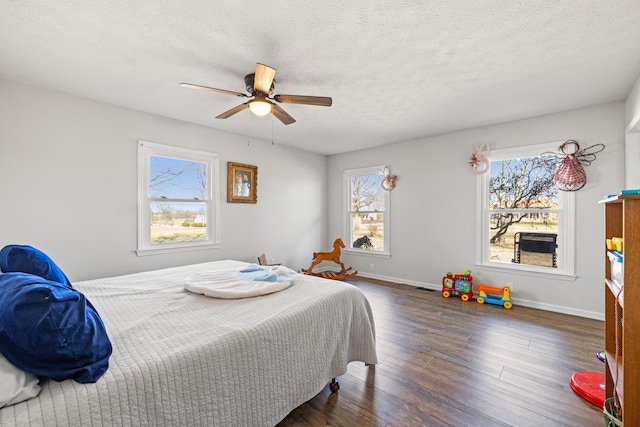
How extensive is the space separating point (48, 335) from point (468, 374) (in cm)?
253

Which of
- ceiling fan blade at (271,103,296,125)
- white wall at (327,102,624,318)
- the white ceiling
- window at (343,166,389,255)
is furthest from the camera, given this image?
window at (343,166,389,255)

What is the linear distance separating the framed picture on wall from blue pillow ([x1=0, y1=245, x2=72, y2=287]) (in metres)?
2.65

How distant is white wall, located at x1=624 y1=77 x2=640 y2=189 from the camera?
8.50 ft

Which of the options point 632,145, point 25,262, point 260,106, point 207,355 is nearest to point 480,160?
point 632,145

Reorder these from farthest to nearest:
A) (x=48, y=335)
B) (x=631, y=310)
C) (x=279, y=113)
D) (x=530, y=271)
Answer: (x=530, y=271)
(x=279, y=113)
(x=631, y=310)
(x=48, y=335)

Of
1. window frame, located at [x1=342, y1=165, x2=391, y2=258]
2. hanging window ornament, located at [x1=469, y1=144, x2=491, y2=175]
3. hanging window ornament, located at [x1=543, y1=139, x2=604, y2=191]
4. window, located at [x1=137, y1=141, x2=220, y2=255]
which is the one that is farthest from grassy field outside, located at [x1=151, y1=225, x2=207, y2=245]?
hanging window ornament, located at [x1=543, y1=139, x2=604, y2=191]

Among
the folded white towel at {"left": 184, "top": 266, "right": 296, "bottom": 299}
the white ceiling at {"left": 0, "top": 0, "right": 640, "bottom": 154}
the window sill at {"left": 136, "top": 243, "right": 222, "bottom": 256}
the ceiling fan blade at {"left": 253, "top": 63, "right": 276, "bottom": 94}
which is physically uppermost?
the white ceiling at {"left": 0, "top": 0, "right": 640, "bottom": 154}

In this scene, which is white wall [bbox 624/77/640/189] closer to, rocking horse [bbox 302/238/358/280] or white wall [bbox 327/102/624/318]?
white wall [bbox 327/102/624/318]

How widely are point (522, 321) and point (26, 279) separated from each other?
4135mm

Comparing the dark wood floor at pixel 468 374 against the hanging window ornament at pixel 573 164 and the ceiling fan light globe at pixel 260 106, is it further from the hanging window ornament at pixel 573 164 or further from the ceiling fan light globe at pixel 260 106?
the ceiling fan light globe at pixel 260 106

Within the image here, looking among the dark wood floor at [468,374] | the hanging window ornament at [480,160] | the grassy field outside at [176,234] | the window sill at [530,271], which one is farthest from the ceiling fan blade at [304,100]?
the window sill at [530,271]

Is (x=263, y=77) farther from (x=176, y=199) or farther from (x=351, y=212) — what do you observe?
(x=351, y=212)

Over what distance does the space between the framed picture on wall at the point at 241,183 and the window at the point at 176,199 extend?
0.21 metres

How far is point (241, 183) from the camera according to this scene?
424 cm
